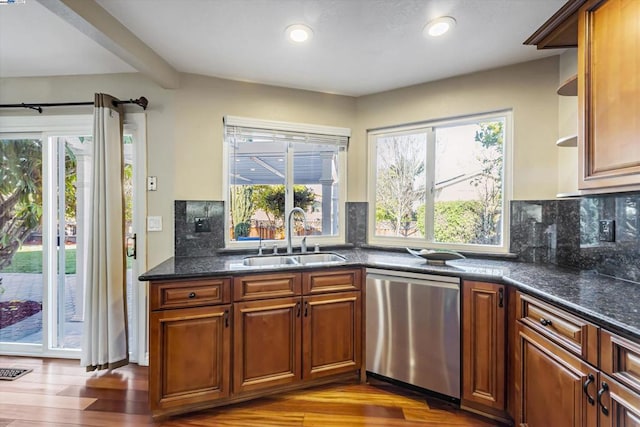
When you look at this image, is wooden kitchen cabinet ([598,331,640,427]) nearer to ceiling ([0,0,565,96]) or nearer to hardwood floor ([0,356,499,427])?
hardwood floor ([0,356,499,427])

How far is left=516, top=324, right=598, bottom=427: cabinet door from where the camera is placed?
124cm

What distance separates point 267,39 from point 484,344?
239cm

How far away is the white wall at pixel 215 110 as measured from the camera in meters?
2.35

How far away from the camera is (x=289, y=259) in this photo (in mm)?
2604

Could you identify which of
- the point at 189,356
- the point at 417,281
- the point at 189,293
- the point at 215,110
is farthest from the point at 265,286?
the point at 215,110

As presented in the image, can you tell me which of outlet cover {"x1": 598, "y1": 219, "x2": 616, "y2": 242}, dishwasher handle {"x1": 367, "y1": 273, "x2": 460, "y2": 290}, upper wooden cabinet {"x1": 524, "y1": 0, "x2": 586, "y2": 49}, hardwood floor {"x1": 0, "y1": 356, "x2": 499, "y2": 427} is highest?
upper wooden cabinet {"x1": 524, "y1": 0, "x2": 586, "y2": 49}

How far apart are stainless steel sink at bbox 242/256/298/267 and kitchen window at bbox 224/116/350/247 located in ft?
0.93

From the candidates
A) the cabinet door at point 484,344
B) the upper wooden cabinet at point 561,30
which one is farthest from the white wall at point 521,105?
the cabinet door at point 484,344

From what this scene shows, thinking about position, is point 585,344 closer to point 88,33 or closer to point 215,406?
point 215,406

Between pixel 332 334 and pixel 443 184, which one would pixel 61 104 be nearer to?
pixel 332 334

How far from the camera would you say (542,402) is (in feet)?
4.97

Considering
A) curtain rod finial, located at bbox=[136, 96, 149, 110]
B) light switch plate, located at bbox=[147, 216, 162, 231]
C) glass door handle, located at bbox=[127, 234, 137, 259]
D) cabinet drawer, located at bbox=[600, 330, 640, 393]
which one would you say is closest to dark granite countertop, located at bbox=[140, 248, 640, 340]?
cabinet drawer, located at bbox=[600, 330, 640, 393]

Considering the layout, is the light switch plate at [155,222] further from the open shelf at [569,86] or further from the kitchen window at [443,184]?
the open shelf at [569,86]

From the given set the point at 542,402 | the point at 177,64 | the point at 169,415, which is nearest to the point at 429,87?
the point at 177,64
